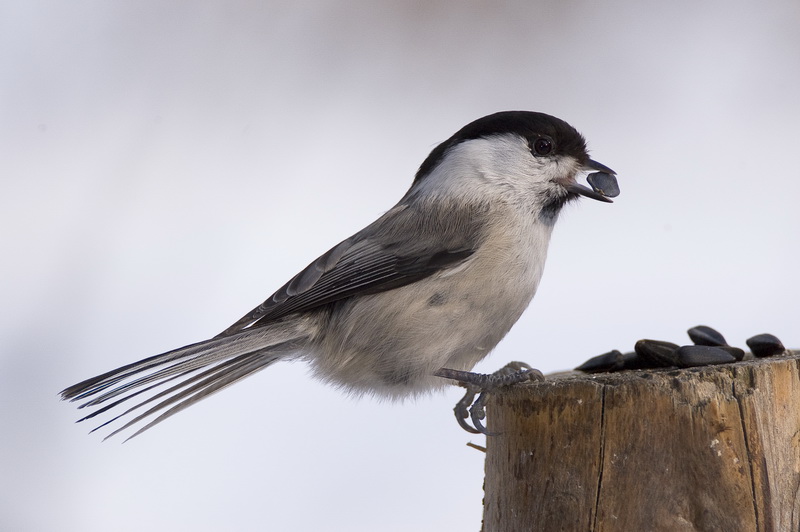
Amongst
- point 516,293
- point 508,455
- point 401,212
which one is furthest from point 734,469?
point 401,212

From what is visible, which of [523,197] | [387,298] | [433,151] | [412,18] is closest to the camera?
[387,298]

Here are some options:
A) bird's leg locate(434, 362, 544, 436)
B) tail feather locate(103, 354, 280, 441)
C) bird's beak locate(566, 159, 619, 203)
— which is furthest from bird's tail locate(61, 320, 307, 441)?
bird's beak locate(566, 159, 619, 203)

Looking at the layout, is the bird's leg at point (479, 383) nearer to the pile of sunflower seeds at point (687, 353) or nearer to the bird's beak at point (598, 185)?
the pile of sunflower seeds at point (687, 353)

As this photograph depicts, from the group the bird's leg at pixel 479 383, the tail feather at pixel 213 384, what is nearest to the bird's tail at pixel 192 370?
the tail feather at pixel 213 384

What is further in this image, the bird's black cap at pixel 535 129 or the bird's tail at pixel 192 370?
the bird's black cap at pixel 535 129

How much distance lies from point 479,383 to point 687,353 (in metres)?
0.46

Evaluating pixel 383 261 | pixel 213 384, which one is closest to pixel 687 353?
pixel 383 261

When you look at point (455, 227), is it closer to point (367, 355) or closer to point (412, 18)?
point (367, 355)

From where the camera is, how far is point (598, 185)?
1992 millimetres

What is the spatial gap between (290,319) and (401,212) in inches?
16.8

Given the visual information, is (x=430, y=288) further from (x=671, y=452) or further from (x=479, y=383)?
(x=671, y=452)

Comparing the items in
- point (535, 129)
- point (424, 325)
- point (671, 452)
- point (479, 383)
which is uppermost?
point (535, 129)

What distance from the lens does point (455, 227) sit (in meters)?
1.90

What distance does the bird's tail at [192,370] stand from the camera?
1607 mm
